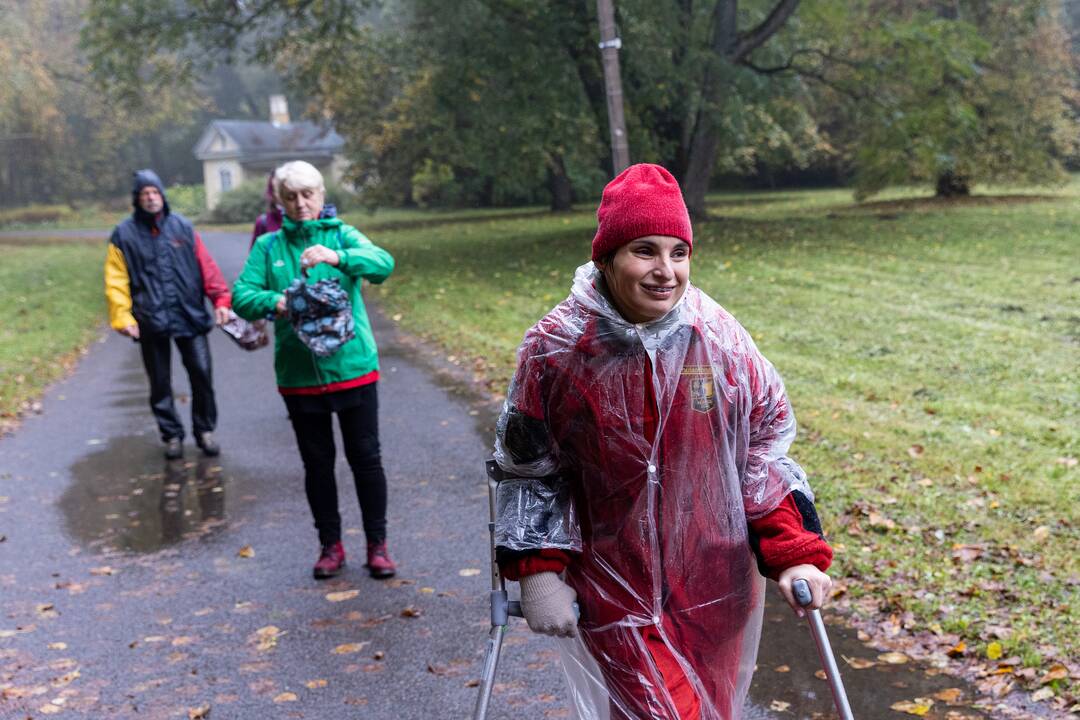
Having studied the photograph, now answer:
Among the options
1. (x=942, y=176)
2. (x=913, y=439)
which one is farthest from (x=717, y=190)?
(x=913, y=439)

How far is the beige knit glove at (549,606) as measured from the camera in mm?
2475

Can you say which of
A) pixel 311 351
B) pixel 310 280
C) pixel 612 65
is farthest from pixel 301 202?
pixel 612 65

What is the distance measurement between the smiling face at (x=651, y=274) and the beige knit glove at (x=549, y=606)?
60 centimetres

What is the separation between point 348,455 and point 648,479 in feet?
10.1

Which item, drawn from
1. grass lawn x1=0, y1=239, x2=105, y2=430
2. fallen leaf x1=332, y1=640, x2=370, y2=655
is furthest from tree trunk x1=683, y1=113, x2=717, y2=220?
fallen leaf x1=332, y1=640, x2=370, y2=655

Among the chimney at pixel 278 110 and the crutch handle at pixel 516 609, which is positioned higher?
the chimney at pixel 278 110

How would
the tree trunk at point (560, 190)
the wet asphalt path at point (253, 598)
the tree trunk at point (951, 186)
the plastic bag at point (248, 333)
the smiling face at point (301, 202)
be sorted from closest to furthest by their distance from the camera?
the wet asphalt path at point (253, 598)
the smiling face at point (301, 202)
the plastic bag at point (248, 333)
the tree trunk at point (951, 186)
the tree trunk at point (560, 190)

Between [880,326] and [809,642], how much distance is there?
7280mm

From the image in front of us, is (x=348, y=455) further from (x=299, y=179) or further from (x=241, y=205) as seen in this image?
(x=241, y=205)

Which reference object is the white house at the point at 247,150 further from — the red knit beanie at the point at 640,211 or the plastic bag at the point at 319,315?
the red knit beanie at the point at 640,211

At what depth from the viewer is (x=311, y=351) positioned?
4984mm

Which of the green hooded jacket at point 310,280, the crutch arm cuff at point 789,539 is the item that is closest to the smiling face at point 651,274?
the crutch arm cuff at point 789,539

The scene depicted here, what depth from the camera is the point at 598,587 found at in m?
2.55

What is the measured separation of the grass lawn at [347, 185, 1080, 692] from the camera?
16.0 ft
